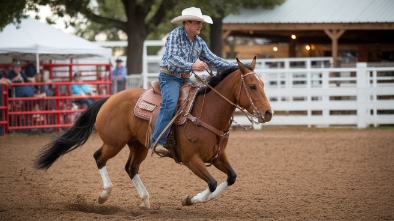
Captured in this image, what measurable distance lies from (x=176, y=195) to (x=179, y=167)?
307 centimetres

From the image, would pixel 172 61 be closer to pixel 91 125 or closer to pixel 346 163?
pixel 91 125

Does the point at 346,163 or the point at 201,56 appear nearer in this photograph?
the point at 201,56

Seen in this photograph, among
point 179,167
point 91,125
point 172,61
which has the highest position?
point 172,61

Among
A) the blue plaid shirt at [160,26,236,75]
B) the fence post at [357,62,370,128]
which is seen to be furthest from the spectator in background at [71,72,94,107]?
the blue plaid shirt at [160,26,236,75]

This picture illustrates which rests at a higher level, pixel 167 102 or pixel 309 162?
pixel 167 102

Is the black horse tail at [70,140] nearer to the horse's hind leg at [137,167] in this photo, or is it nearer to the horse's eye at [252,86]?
the horse's hind leg at [137,167]

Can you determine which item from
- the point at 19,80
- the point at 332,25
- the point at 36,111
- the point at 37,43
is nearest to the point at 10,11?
the point at 37,43

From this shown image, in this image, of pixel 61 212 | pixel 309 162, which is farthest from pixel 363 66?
pixel 61 212

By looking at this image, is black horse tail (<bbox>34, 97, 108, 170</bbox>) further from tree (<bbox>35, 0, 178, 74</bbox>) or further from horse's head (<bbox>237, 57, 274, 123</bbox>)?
tree (<bbox>35, 0, 178, 74</bbox>)

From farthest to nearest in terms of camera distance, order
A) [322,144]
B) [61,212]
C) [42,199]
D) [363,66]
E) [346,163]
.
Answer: [363,66] < [322,144] < [346,163] < [42,199] < [61,212]

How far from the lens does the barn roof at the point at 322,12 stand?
994 inches

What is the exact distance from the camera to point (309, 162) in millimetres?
11938

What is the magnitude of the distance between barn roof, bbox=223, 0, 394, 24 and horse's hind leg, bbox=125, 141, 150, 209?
1756 cm

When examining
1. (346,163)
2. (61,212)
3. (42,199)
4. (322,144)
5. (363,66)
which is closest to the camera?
(61,212)
